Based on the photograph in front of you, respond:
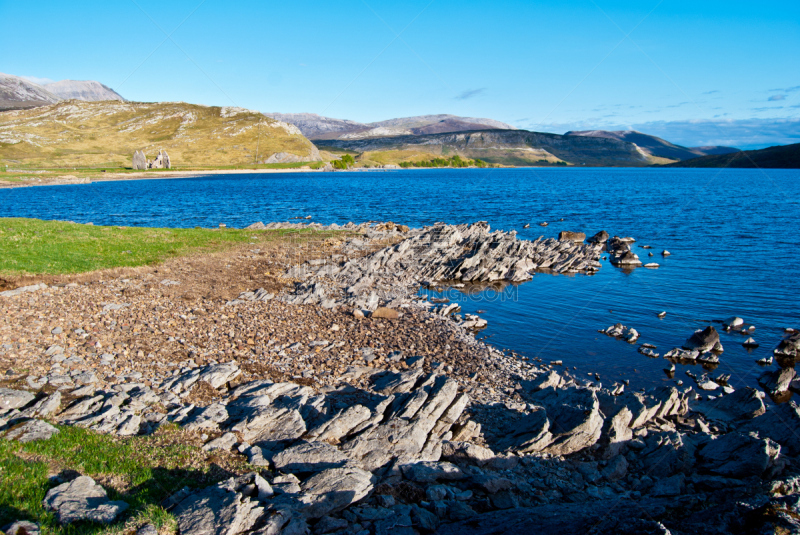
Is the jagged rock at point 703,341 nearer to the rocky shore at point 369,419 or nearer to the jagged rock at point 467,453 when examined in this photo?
the rocky shore at point 369,419

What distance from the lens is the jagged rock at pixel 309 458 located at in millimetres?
10625

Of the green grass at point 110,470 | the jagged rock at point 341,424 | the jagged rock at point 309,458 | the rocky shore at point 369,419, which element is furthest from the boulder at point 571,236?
the green grass at point 110,470

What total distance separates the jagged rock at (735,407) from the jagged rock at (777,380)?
2427 mm

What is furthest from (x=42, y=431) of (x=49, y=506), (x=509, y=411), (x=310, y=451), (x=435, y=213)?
(x=435, y=213)

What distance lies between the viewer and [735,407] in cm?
1622

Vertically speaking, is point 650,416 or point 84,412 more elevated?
point 84,412

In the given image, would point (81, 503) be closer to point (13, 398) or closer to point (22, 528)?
point (22, 528)

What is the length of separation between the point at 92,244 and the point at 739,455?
37.9 m

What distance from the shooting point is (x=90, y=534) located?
23.5ft

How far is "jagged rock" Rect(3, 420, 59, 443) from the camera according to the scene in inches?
392

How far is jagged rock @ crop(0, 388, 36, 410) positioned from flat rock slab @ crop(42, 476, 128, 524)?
221 inches

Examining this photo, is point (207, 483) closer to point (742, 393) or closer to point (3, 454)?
point (3, 454)

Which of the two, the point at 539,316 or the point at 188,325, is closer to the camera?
the point at 188,325

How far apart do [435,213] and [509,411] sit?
62.6 meters
